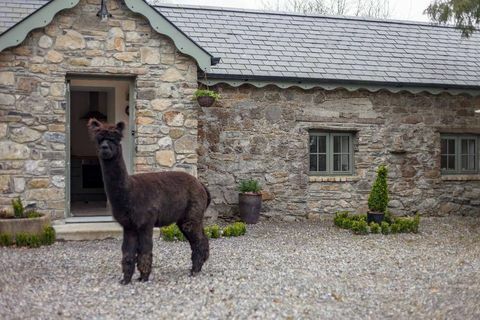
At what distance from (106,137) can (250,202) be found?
19.3 feet

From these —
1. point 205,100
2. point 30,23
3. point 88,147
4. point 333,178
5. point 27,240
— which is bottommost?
point 27,240

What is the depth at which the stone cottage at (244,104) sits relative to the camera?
1038 centimetres

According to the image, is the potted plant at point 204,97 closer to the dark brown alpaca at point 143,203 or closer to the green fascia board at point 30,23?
the green fascia board at point 30,23

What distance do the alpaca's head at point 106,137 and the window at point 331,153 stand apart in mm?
7250

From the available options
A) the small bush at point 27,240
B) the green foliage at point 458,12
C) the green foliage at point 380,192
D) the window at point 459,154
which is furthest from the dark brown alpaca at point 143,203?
the window at point 459,154

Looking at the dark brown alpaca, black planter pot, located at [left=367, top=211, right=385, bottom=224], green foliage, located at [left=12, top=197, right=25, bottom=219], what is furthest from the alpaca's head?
black planter pot, located at [left=367, top=211, right=385, bottom=224]

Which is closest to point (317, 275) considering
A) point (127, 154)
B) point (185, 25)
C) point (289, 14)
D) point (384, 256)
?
point (384, 256)

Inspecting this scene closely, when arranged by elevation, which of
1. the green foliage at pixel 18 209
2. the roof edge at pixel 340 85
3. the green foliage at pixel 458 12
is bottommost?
the green foliage at pixel 18 209

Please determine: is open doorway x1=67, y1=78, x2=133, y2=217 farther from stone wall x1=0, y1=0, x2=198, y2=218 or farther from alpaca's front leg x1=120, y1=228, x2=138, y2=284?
alpaca's front leg x1=120, y1=228, x2=138, y2=284

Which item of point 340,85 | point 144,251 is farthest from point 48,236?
point 340,85

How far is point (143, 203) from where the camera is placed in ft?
23.5

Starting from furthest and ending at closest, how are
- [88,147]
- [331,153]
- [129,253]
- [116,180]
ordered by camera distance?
[88,147] < [331,153] < [129,253] < [116,180]

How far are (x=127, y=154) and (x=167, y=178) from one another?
4458mm

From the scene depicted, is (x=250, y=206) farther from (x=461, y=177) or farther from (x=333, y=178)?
(x=461, y=177)
